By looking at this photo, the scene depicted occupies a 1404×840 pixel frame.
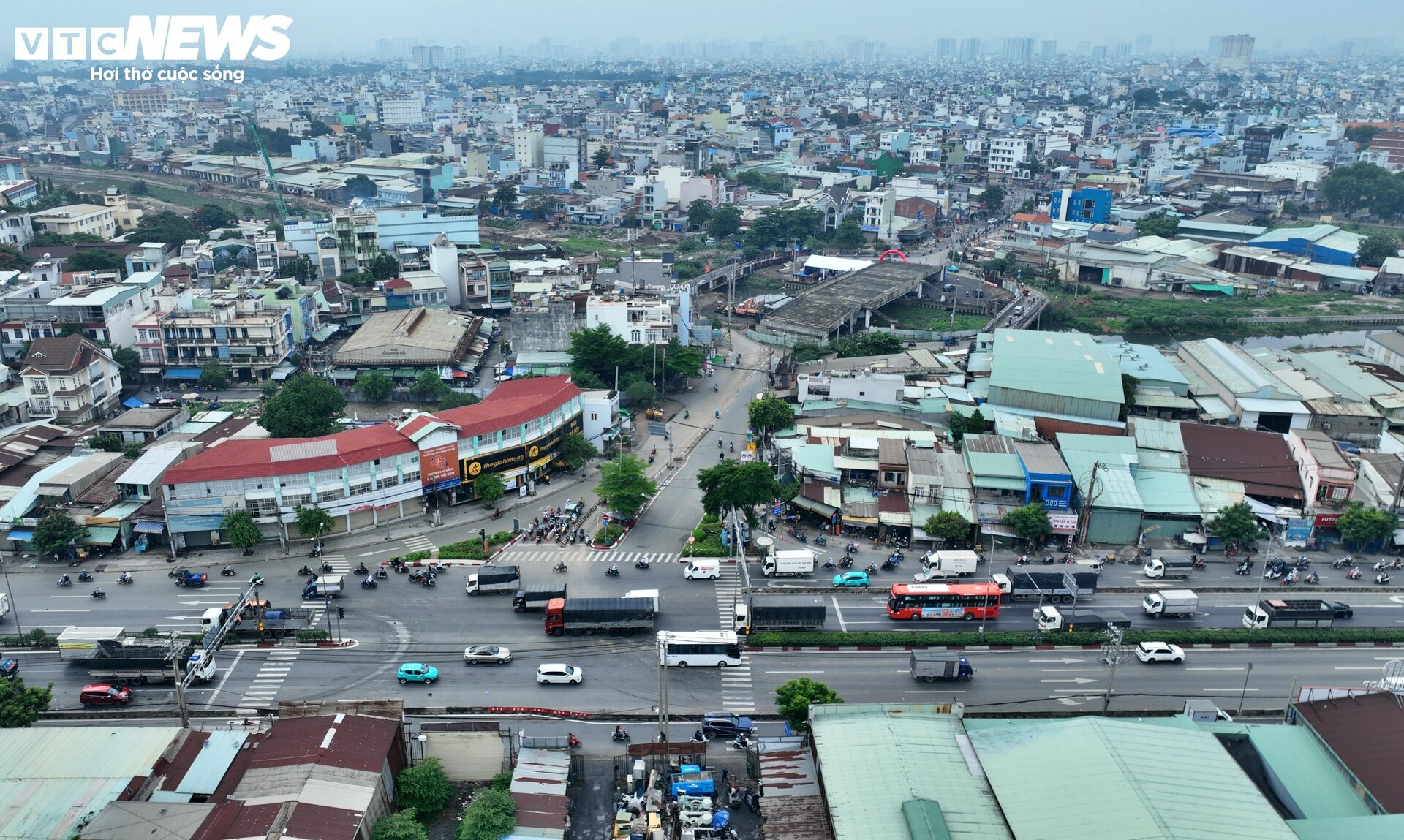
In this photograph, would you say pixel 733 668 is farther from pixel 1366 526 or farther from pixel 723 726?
pixel 1366 526

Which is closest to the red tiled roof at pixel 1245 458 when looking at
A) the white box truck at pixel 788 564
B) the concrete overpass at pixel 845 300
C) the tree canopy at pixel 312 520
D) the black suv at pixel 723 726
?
Result: the white box truck at pixel 788 564

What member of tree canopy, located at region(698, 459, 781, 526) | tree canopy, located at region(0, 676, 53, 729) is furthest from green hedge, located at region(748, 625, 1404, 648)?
tree canopy, located at region(0, 676, 53, 729)

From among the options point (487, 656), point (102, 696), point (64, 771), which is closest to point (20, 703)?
point (102, 696)

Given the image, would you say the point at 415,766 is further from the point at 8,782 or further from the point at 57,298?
the point at 57,298

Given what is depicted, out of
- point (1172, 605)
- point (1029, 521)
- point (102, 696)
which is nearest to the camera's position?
point (102, 696)

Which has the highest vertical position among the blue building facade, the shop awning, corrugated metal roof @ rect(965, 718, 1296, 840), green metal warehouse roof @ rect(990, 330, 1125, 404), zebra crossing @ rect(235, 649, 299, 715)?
the blue building facade

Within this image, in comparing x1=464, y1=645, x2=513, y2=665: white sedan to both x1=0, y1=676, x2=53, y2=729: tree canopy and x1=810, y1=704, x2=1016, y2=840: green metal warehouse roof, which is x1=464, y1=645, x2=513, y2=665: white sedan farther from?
x1=0, y1=676, x2=53, y2=729: tree canopy

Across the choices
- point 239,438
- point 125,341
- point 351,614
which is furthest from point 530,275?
point 351,614
